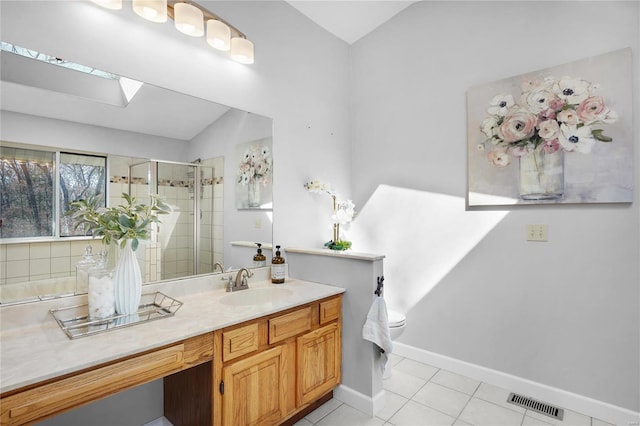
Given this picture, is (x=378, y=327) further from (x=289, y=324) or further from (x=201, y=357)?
(x=201, y=357)

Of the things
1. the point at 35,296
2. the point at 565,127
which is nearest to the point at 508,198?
the point at 565,127

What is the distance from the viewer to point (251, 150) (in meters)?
2.31

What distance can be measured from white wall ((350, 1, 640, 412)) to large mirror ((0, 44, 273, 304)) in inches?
45.5

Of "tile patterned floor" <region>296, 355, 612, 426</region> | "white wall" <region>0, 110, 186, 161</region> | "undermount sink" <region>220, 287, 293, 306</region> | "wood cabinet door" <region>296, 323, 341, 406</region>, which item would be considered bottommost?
"tile patterned floor" <region>296, 355, 612, 426</region>

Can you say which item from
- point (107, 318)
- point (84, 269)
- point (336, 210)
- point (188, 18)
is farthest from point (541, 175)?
point (84, 269)

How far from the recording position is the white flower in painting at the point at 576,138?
1.98 meters

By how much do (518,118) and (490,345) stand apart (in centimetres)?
161

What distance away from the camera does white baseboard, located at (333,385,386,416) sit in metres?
2.02

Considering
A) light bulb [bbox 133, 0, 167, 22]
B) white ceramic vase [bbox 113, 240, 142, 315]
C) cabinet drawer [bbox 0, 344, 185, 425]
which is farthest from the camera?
light bulb [bbox 133, 0, 167, 22]

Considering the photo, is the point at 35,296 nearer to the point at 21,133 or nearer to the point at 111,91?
the point at 21,133

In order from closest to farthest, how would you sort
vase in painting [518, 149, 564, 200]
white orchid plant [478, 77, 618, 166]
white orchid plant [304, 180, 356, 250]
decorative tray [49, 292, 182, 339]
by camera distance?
decorative tray [49, 292, 182, 339]
white orchid plant [478, 77, 618, 166]
vase in painting [518, 149, 564, 200]
white orchid plant [304, 180, 356, 250]

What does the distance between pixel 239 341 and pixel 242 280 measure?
0.62m

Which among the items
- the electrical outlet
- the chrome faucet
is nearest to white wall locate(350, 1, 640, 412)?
the electrical outlet

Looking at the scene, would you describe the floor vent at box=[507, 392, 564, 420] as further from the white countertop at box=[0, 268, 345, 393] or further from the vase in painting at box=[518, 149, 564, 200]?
the white countertop at box=[0, 268, 345, 393]
